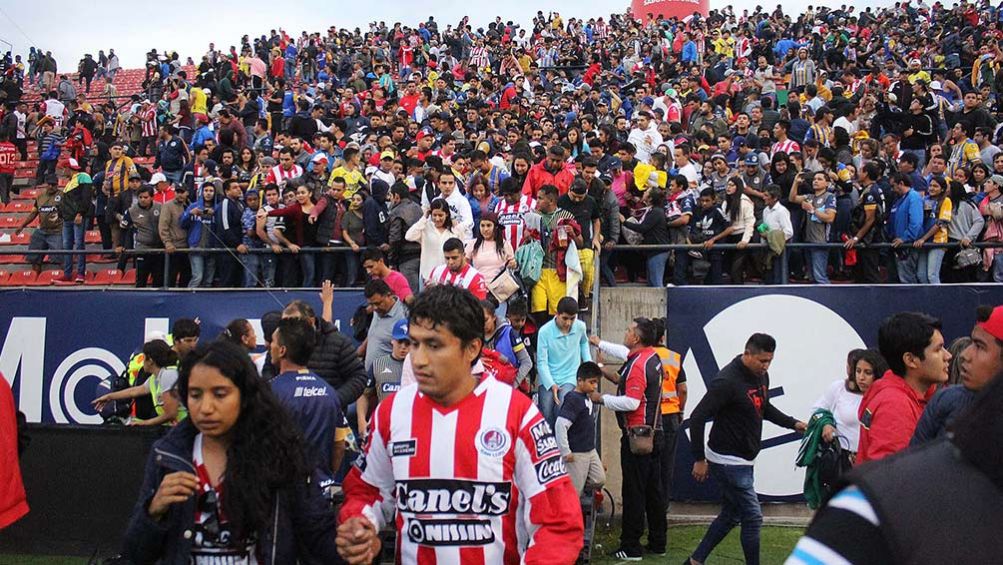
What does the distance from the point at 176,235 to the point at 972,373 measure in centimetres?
1068

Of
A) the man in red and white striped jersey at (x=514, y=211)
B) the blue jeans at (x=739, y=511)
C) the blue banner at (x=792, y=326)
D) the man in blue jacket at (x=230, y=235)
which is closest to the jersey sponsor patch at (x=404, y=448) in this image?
the blue jeans at (x=739, y=511)

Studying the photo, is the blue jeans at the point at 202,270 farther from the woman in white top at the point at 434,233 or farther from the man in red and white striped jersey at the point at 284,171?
the woman in white top at the point at 434,233

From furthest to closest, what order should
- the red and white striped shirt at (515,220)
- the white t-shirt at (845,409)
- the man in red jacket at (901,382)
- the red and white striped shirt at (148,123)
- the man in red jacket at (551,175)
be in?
1. the red and white striped shirt at (148,123)
2. the man in red jacket at (551,175)
3. the red and white striped shirt at (515,220)
4. the white t-shirt at (845,409)
5. the man in red jacket at (901,382)

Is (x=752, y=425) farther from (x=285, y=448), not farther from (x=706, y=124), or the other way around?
(x=706, y=124)

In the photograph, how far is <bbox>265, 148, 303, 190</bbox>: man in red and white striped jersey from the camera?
1352 cm

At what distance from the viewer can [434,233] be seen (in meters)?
10.8

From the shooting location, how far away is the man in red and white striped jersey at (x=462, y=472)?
3227mm

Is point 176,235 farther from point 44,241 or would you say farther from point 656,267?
point 656,267

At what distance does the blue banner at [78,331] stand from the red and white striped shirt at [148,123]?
31.2ft

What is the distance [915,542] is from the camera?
1.37 meters

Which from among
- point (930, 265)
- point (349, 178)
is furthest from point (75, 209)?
point (930, 265)

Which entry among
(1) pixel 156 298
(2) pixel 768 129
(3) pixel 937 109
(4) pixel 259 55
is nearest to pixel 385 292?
(1) pixel 156 298

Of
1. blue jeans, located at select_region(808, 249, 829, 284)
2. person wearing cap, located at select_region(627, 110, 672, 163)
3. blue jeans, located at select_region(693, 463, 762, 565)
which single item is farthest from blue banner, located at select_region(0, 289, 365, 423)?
person wearing cap, located at select_region(627, 110, 672, 163)

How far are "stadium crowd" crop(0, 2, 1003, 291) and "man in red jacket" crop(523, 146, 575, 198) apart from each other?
0.11 feet
